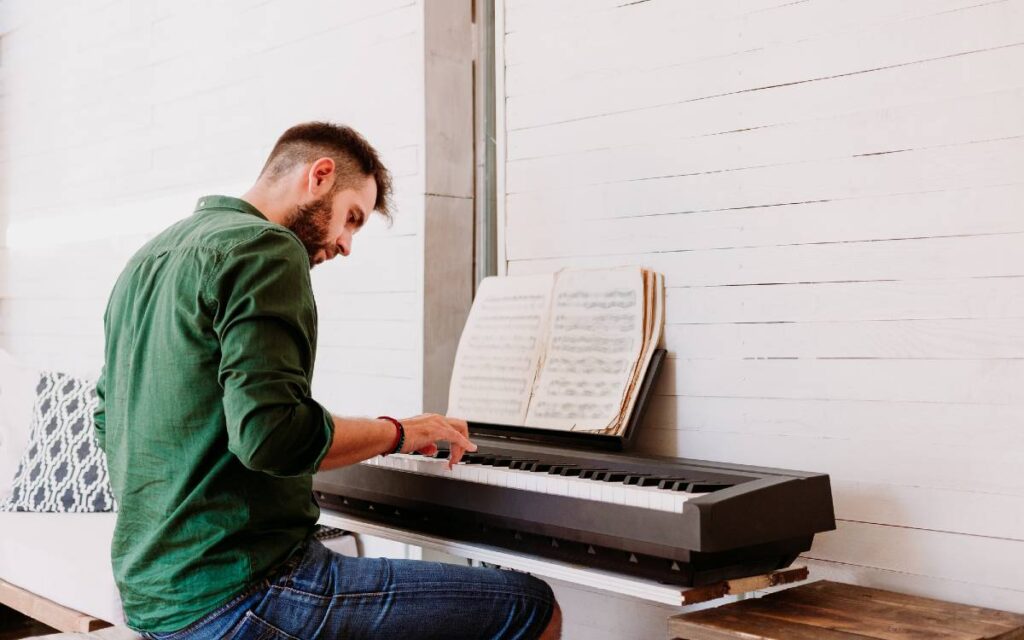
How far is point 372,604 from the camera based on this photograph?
180 cm

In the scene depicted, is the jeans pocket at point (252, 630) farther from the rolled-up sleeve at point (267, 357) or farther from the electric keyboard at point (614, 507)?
the electric keyboard at point (614, 507)

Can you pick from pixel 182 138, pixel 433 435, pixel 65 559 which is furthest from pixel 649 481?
pixel 182 138

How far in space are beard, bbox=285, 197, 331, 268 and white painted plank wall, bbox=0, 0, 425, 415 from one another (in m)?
0.89

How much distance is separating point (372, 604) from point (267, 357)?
477 millimetres

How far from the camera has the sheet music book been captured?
2.38m

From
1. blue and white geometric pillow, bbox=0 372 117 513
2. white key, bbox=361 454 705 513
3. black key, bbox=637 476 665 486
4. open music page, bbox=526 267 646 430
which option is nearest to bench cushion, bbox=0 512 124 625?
blue and white geometric pillow, bbox=0 372 117 513

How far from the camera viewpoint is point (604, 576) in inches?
74.0

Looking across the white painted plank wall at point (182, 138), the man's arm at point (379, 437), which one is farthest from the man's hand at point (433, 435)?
the white painted plank wall at point (182, 138)

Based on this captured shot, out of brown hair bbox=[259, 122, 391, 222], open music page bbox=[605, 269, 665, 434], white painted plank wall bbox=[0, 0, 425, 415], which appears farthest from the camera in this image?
white painted plank wall bbox=[0, 0, 425, 415]

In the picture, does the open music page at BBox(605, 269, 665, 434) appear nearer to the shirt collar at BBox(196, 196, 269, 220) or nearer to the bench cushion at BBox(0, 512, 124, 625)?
the shirt collar at BBox(196, 196, 269, 220)

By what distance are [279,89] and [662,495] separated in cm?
225

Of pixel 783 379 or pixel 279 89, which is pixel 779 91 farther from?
pixel 279 89

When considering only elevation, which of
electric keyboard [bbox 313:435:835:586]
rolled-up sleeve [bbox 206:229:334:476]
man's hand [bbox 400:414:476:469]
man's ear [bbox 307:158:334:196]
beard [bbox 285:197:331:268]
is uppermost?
man's ear [bbox 307:158:334:196]

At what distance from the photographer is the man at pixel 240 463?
165 cm
